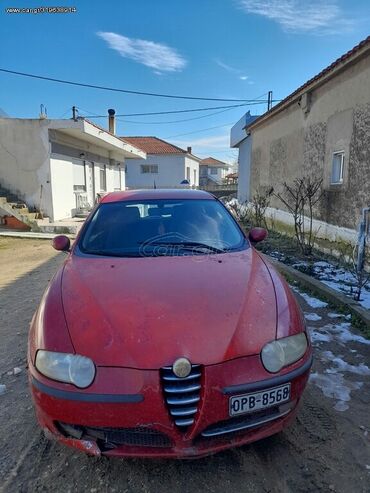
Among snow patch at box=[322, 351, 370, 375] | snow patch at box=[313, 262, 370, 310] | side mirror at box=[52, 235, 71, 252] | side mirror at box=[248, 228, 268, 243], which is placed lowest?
snow patch at box=[322, 351, 370, 375]

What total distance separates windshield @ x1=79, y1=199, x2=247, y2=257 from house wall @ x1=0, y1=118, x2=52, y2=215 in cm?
1038

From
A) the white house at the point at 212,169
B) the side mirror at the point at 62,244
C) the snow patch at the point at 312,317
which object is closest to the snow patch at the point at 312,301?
the snow patch at the point at 312,317

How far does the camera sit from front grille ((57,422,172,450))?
1847 mm

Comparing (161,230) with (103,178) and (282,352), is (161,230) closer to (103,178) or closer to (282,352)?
(282,352)

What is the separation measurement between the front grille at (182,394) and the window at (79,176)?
14.9 metres

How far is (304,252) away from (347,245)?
83cm

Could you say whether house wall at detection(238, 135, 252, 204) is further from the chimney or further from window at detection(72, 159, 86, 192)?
the chimney

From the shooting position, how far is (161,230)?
332 centimetres

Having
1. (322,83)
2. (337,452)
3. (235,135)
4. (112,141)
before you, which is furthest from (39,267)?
(235,135)

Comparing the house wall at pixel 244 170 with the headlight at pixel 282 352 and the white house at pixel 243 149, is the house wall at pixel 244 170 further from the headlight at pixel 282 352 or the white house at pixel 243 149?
the headlight at pixel 282 352

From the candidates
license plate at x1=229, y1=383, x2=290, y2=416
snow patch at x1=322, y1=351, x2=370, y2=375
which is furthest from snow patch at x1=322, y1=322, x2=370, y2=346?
license plate at x1=229, y1=383, x2=290, y2=416

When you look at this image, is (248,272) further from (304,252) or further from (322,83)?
(322,83)

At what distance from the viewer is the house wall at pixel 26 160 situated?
1270 centimetres

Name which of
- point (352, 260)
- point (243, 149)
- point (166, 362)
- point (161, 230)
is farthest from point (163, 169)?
point (166, 362)
